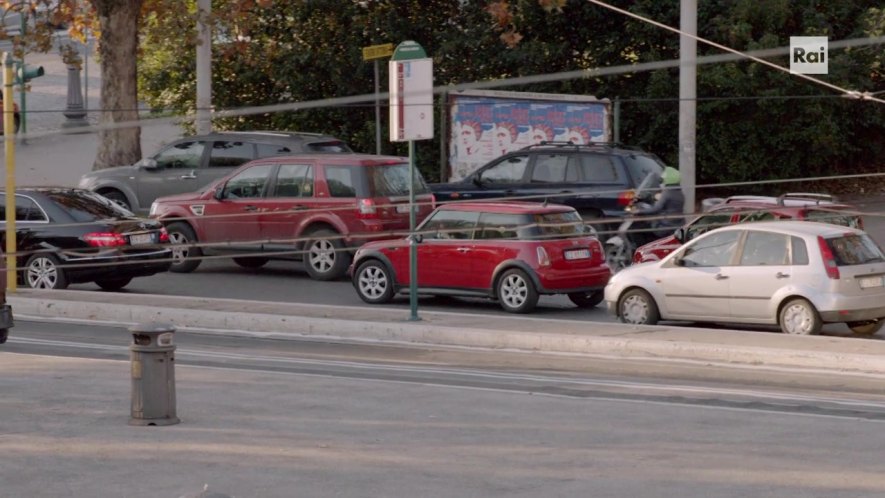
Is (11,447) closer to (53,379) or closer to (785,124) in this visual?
(53,379)

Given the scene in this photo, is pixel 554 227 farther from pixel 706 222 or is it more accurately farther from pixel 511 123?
pixel 511 123

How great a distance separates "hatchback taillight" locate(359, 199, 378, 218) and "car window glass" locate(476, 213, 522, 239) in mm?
2604

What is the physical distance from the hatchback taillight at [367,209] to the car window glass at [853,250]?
7.40 meters

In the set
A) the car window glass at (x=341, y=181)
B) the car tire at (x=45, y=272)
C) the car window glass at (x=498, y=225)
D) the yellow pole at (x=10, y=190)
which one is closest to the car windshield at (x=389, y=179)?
the car window glass at (x=341, y=181)

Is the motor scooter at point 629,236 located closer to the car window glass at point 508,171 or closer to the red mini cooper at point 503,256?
the car window glass at point 508,171

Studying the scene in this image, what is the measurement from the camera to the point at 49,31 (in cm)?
2925

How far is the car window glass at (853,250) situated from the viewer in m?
16.5

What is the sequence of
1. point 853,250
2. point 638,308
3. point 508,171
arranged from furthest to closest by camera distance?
point 508,171
point 638,308
point 853,250

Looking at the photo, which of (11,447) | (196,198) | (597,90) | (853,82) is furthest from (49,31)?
(11,447)

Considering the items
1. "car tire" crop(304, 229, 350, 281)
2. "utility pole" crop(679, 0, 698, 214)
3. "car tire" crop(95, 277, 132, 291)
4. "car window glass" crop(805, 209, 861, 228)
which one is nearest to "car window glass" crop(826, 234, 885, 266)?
"car window glass" crop(805, 209, 861, 228)

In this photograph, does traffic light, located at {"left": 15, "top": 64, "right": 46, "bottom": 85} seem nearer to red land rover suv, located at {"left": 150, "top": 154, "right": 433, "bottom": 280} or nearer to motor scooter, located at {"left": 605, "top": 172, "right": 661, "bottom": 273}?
red land rover suv, located at {"left": 150, "top": 154, "right": 433, "bottom": 280}

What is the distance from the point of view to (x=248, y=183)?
22812 mm

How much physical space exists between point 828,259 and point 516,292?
14.2ft

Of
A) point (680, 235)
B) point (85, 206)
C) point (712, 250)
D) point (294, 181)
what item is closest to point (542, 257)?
point (712, 250)
